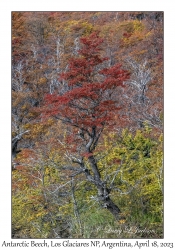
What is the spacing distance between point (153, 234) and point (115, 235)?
65cm

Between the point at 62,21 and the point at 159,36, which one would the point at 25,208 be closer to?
the point at 159,36

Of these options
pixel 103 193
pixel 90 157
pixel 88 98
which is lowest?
pixel 103 193

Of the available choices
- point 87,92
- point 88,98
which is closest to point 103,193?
point 88,98

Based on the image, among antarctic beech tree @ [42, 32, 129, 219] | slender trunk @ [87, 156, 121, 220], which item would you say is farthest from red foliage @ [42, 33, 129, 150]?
slender trunk @ [87, 156, 121, 220]

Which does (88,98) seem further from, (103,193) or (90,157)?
(103,193)

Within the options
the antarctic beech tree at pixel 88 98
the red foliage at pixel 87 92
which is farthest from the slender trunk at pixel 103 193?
the red foliage at pixel 87 92

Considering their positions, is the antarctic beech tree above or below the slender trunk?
above

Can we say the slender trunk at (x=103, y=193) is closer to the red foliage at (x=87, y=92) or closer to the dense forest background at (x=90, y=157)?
the dense forest background at (x=90, y=157)

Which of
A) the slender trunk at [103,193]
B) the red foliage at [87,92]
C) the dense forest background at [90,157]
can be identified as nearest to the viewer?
the red foliage at [87,92]

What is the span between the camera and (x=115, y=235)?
5.03 meters

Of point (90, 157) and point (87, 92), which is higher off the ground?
point (87, 92)

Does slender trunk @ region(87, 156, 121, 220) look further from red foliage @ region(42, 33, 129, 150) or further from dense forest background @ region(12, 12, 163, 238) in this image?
red foliage @ region(42, 33, 129, 150)

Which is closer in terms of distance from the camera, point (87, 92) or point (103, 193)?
point (87, 92)
